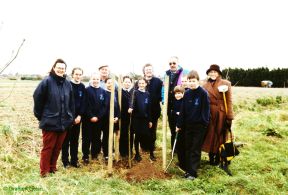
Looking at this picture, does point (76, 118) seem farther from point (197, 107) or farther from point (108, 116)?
point (197, 107)

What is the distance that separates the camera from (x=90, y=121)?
6820 mm

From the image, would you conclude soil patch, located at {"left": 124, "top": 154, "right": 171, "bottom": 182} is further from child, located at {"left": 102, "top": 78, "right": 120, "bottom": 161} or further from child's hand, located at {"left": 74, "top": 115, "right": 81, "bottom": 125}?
child's hand, located at {"left": 74, "top": 115, "right": 81, "bottom": 125}

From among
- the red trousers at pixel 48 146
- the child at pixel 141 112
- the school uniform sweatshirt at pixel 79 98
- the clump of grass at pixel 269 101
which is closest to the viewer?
the red trousers at pixel 48 146

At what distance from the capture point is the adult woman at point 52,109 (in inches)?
219

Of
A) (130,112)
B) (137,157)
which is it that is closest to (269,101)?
(137,157)

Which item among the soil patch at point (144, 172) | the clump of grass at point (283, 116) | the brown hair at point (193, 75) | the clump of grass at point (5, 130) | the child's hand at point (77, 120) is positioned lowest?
the soil patch at point (144, 172)

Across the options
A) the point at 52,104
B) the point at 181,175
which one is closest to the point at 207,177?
the point at 181,175

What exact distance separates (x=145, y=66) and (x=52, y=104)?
7.70 ft

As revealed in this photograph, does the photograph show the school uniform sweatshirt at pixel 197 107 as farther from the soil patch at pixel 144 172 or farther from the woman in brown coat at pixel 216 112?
the soil patch at pixel 144 172

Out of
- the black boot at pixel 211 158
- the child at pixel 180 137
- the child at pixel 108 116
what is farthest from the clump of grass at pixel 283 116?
the child at pixel 108 116

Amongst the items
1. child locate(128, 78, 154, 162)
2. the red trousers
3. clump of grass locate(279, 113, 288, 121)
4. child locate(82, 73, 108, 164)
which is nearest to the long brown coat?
child locate(128, 78, 154, 162)

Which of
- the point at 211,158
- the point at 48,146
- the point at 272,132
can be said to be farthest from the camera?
the point at 272,132

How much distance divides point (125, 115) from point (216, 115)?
6.39ft

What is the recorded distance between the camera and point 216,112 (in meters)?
6.73
